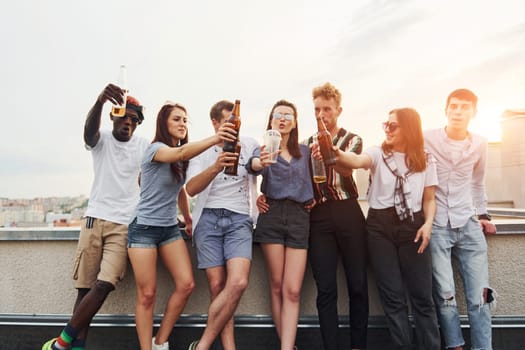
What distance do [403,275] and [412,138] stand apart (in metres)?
0.97

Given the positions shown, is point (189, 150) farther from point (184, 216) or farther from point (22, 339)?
point (22, 339)

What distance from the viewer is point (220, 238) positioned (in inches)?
107

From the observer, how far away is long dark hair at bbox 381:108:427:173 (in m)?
2.66

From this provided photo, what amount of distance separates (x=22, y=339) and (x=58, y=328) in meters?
0.36

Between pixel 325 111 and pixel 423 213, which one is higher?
pixel 325 111

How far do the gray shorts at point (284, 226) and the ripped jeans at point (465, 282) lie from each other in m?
0.98

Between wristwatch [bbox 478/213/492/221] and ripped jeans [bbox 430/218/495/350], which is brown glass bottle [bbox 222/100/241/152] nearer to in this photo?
ripped jeans [bbox 430/218/495/350]

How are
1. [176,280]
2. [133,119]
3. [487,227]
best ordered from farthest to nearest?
[133,119]
[487,227]
[176,280]

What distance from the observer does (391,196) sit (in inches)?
105

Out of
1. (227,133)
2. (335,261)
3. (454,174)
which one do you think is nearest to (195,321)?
(335,261)

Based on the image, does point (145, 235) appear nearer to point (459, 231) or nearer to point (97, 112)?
point (97, 112)

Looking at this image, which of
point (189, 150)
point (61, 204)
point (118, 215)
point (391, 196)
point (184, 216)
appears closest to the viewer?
point (189, 150)

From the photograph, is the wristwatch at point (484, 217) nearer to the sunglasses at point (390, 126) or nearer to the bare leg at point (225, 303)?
the sunglasses at point (390, 126)

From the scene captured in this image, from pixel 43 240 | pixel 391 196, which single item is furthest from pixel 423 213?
pixel 43 240
